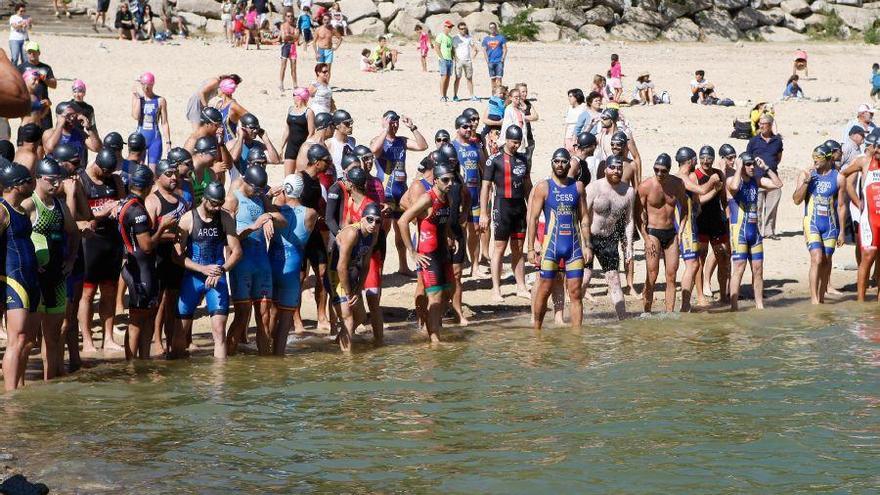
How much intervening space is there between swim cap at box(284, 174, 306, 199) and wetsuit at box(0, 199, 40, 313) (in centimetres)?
249

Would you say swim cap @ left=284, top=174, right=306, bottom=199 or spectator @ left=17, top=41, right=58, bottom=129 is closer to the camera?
swim cap @ left=284, top=174, right=306, bottom=199

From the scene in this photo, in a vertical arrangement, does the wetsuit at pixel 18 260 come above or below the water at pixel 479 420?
above

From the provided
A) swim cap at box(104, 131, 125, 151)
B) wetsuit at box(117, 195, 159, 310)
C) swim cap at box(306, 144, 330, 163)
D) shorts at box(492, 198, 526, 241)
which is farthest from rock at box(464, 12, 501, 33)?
wetsuit at box(117, 195, 159, 310)

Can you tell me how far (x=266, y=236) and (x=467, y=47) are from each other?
1565 cm

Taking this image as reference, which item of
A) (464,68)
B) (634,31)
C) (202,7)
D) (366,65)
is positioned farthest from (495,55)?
(634,31)

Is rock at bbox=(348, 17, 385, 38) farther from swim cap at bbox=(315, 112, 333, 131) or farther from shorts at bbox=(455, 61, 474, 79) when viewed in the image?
swim cap at bbox=(315, 112, 333, 131)

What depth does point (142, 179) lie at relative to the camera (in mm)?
10148

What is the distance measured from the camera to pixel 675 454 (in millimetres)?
8281

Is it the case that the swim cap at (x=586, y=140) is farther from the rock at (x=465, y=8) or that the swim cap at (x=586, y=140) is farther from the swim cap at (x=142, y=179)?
the rock at (x=465, y=8)

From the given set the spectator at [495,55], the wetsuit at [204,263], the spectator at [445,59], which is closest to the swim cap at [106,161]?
the wetsuit at [204,263]

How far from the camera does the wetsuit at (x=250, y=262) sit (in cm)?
1042

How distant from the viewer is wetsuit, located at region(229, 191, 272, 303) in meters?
10.4

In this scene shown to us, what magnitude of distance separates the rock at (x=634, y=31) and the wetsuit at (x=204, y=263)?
27262mm

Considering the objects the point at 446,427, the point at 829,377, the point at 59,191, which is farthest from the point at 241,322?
the point at 829,377
